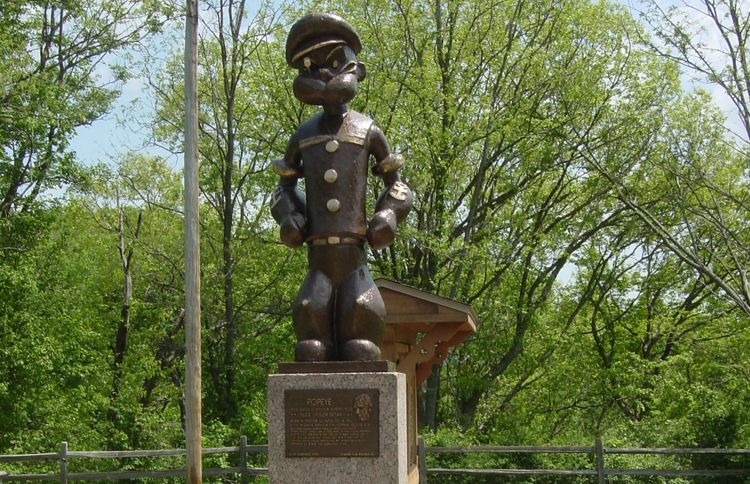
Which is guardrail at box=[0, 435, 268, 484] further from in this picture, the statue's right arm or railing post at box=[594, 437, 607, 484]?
the statue's right arm

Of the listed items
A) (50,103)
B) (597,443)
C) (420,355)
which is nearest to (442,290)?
(597,443)

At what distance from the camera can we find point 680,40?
35.0 ft

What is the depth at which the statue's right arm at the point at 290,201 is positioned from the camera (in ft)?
18.2

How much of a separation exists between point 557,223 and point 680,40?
645 centimetres

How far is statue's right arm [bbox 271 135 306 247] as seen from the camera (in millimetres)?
5539

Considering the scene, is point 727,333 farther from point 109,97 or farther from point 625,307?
point 109,97

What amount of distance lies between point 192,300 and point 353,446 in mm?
4236

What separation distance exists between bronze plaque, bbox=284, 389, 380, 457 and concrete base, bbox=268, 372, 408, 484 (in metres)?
0.03

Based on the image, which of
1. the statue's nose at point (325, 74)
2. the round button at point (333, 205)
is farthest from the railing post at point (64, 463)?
the statue's nose at point (325, 74)

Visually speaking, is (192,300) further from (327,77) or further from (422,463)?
(422,463)

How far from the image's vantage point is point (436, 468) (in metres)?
11.6

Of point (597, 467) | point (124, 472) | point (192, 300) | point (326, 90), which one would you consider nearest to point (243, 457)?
point (124, 472)

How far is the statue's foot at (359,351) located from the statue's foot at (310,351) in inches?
6.0

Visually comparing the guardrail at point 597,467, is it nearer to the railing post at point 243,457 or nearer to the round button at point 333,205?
the railing post at point 243,457
